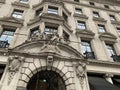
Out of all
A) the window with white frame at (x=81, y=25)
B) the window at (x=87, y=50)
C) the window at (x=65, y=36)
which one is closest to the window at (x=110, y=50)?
the window at (x=87, y=50)

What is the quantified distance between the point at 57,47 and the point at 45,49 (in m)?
1.01

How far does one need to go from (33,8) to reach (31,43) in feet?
24.5

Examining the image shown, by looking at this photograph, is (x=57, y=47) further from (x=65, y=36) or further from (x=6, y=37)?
(x=6, y=37)

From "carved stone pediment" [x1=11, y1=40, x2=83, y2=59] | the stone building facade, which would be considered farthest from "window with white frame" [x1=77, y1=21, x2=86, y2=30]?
"carved stone pediment" [x1=11, y1=40, x2=83, y2=59]

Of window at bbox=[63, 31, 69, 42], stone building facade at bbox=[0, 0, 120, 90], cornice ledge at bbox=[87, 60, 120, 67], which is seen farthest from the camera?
window at bbox=[63, 31, 69, 42]

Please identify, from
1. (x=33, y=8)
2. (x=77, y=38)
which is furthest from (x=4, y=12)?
(x=77, y=38)

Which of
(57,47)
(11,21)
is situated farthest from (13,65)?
(11,21)

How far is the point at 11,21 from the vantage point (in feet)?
41.6

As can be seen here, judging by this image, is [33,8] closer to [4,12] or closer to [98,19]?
[4,12]

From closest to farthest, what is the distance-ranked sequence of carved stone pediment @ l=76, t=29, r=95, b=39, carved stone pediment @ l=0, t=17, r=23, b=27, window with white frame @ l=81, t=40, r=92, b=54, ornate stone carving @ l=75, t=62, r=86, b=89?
1. ornate stone carving @ l=75, t=62, r=86, b=89
2. carved stone pediment @ l=0, t=17, r=23, b=27
3. window with white frame @ l=81, t=40, r=92, b=54
4. carved stone pediment @ l=76, t=29, r=95, b=39

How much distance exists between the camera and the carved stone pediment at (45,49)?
9141 millimetres

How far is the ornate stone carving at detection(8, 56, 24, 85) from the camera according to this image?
806 centimetres

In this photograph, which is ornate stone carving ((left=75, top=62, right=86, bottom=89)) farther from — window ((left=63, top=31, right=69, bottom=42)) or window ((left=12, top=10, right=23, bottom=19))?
window ((left=12, top=10, right=23, bottom=19))

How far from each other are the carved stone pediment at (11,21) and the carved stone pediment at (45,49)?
13.7 feet
